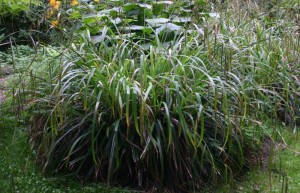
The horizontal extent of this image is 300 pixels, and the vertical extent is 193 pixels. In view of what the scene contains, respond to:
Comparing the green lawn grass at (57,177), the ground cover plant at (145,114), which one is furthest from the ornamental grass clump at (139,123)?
the green lawn grass at (57,177)

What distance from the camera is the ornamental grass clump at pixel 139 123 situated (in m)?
3.94

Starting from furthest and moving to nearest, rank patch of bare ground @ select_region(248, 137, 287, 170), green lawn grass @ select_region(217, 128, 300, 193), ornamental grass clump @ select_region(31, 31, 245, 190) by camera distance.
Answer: patch of bare ground @ select_region(248, 137, 287, 170) < green lawn grass @ select_region(217, 128, 300, 193) < ornamental grass clump @ select_region(31, 31, 245, 190)

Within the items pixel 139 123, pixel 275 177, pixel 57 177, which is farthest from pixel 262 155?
pixel 57 177

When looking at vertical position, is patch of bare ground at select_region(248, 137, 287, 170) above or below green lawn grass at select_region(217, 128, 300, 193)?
above

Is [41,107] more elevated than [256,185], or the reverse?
Result: [41,107]

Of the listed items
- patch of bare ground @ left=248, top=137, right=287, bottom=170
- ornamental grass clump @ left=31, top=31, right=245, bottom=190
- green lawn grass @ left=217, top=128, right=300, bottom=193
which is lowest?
green lawn grass @ left=217, top=128, right=300, bottom=193

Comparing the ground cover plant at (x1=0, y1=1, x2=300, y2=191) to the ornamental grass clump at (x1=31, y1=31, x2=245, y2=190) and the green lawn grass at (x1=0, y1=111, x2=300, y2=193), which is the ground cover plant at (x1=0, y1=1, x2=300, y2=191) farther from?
the green lawn grass at (x1=0, y1=111, x2=300, y2=193)

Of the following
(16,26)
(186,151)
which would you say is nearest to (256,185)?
(186,151)

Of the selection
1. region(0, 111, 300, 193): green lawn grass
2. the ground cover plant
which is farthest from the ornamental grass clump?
region(0, 111, 300, 193): green lawn grass

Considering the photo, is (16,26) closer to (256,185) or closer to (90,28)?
(90,28)

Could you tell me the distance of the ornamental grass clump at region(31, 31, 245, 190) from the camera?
3.94 metres

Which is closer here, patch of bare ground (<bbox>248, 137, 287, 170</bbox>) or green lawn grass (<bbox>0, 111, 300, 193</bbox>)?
green lawn grass (<bbox>0, 111, 300, 193</bbox>)

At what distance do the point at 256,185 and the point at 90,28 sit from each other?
2.41m

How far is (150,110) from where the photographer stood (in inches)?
154
